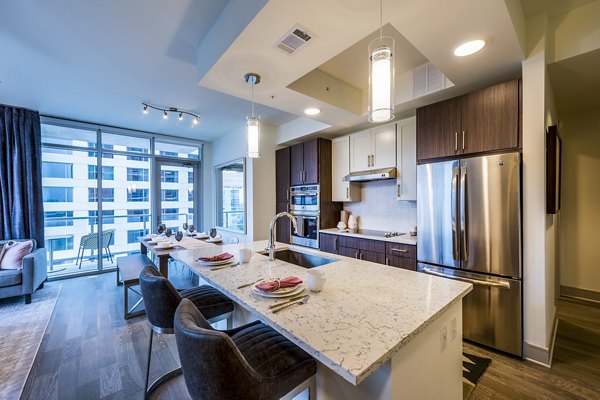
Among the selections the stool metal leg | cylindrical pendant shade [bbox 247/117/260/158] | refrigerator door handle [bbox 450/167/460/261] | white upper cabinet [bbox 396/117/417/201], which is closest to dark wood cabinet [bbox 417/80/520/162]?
refrigerator door handle [bbox 450/167/460/261]

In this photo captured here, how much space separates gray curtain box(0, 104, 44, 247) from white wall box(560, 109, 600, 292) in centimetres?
783

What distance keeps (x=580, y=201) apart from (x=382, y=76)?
3.96m

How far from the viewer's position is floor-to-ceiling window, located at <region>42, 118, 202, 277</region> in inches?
174

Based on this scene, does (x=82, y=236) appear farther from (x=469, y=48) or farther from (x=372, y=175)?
(x=469, y=48)

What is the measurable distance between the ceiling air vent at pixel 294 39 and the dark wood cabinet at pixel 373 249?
7.33 feet

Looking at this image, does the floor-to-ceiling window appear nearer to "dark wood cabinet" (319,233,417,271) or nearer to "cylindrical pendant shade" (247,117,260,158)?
"dark wood cabinet" (319,233,417,271)

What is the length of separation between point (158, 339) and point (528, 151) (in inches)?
148

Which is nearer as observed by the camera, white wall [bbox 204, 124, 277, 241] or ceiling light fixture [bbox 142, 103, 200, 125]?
ceiling light fixture [bbox 142, 103, 200, 125]

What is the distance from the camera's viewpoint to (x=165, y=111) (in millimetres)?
3934

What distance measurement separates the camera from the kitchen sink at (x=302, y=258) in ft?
6.78

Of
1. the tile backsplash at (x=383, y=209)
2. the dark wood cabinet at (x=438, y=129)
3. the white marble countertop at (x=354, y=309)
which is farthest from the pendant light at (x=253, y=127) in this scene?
the tile backsplash at (x=383, y=209)

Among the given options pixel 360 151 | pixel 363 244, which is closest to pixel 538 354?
pixel 363 244

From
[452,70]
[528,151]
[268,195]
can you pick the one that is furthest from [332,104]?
[268,195]

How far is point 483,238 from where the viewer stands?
2.20 meters
